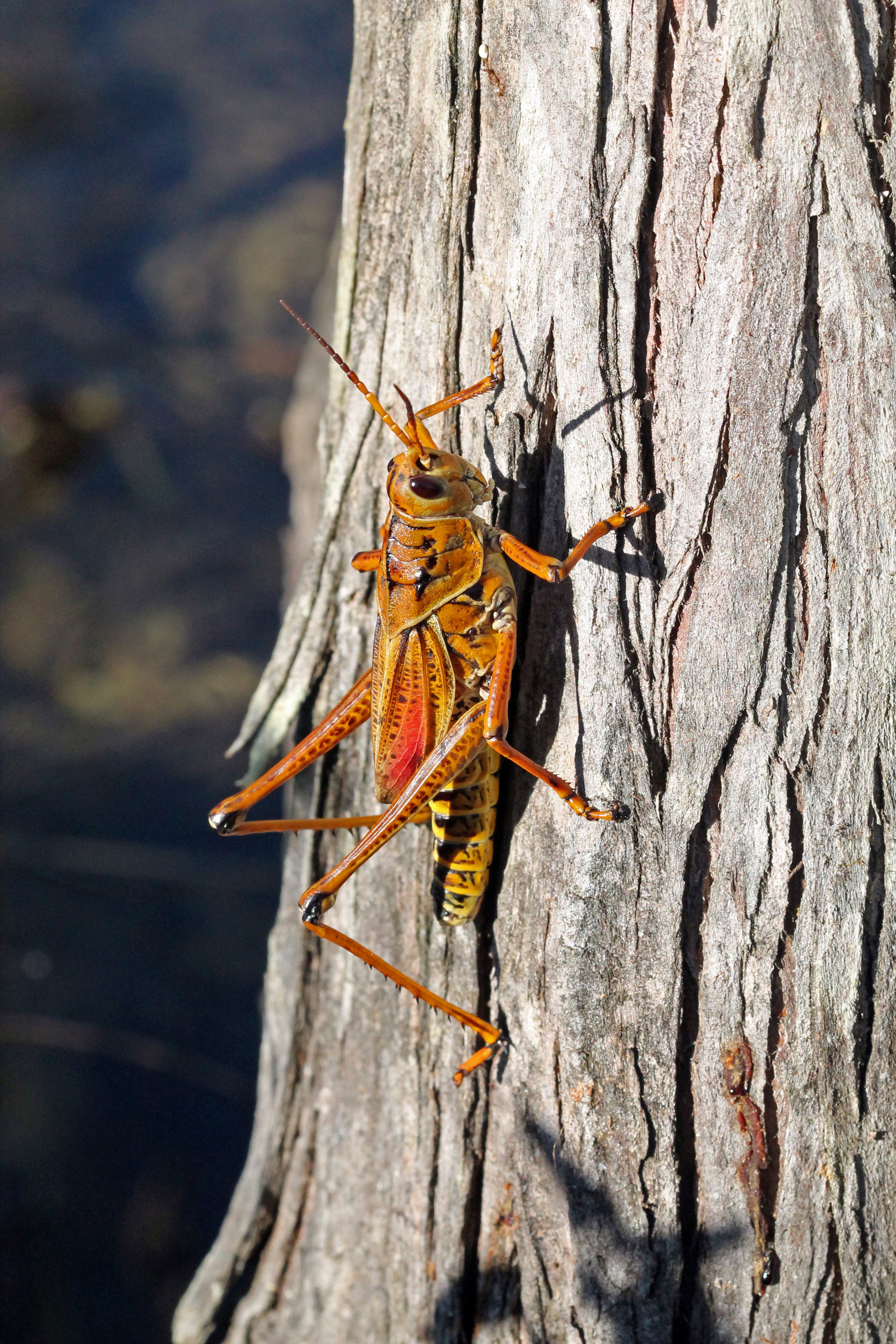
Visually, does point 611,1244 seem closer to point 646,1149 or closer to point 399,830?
point 646,1149

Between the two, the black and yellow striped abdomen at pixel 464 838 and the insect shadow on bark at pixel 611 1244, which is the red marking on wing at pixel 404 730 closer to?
the black and yellow striped abdomen at pixel 464 838

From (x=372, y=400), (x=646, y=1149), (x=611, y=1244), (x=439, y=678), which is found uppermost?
(x=372, y=400)

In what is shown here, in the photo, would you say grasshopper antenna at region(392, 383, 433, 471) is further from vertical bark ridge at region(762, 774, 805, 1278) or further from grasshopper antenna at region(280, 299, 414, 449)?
vertical bark ridge at region(762, 774, 805, 1278)

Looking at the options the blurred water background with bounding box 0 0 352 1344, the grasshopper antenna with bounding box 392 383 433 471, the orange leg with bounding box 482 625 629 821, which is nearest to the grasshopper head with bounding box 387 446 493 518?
the grasshopper antenna with bounding box 392 383 433 471

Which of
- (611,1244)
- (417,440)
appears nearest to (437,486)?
(417,440)

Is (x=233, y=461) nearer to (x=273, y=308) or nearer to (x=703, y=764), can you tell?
(x=273, y=308)

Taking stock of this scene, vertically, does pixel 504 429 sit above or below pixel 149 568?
below

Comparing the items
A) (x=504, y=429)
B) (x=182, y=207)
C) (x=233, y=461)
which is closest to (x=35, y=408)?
(x=233, y=461)
